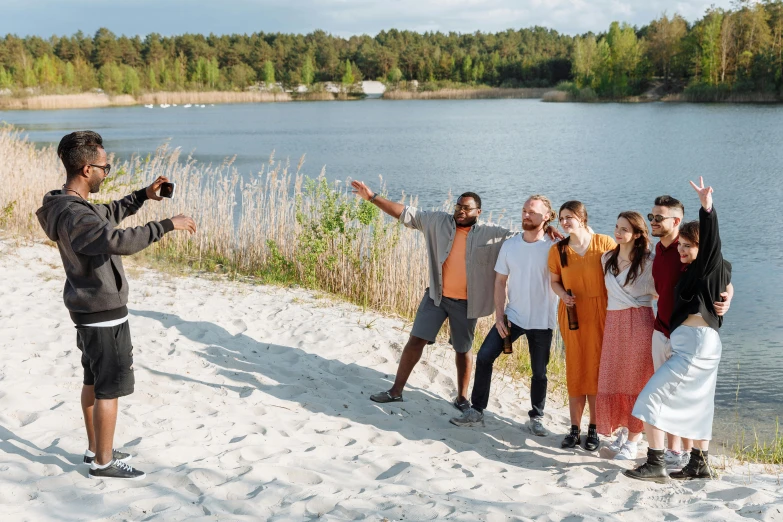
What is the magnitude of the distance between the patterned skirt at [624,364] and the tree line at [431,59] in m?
62.0

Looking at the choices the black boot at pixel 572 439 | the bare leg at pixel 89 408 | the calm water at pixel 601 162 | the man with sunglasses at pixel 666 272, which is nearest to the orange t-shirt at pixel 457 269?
the black boot at pixel 572 439

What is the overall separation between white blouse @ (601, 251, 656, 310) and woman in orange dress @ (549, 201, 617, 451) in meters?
0.15

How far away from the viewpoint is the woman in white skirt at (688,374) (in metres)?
4.27

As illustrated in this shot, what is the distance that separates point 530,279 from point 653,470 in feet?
4.83

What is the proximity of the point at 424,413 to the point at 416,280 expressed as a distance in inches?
137

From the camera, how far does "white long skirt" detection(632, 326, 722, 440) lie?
4.32 m

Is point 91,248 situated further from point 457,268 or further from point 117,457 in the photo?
point 457,268

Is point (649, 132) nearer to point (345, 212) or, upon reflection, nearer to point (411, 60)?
point (345, 212)

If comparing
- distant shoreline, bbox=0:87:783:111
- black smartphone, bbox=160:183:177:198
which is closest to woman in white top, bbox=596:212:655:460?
black smartphone, bbox=160:183:177:198

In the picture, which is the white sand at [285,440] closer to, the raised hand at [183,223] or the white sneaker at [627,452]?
the white sneaker at [627,452]

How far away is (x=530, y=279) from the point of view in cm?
513

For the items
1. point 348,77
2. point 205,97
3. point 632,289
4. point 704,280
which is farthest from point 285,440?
point 348,77

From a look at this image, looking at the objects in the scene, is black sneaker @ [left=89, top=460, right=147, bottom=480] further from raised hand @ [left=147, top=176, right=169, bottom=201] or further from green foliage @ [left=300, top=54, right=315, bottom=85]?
green foliage @ [left=300, top=54, right=315, bottom=85]

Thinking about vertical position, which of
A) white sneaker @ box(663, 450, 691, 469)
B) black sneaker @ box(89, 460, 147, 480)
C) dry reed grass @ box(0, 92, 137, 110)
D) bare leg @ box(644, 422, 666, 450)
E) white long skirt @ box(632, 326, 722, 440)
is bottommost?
white sneaker @ box(663, 450, 691, 469)
